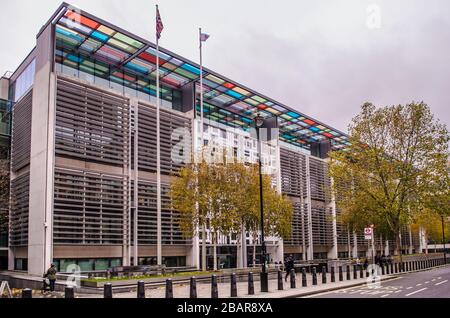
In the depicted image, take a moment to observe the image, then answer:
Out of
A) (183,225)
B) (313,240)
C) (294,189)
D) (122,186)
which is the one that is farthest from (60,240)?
(313,240)

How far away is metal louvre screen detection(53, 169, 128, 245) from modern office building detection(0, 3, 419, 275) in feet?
0.24

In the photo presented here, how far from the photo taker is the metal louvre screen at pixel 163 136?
38.0m

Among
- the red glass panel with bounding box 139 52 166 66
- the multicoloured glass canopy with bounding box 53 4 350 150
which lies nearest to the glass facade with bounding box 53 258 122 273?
the multicoloured glass canopy with bounding box 53 4 350 150

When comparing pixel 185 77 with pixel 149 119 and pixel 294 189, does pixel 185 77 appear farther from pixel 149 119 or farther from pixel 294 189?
pixel 294 189

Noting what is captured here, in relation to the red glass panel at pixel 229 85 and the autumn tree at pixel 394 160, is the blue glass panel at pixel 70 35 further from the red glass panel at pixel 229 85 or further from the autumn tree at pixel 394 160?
the autumn tree at pixel 394 160

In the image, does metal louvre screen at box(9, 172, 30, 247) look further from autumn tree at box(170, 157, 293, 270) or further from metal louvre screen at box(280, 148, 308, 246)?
metal louvre screen at box(280, 148, 308, 246)

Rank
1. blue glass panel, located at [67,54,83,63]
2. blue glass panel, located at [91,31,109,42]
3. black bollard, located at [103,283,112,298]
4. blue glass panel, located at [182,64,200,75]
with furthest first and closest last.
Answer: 1. blue glass panel, located at [182,64,200,75]
2. blue glass panel, located at [67,54,83,63]
3. blue glass panel, located at [91,31,109,42]
4. black bollard, located at [103,283,112,298]

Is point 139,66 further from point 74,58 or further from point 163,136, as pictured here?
point 163,136

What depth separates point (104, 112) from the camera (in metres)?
34.9

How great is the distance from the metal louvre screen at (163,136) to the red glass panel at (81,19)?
7495 mm

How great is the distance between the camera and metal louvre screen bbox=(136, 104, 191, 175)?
3800cm

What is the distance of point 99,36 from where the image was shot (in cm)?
3512

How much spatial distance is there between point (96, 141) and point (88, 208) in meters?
5.02

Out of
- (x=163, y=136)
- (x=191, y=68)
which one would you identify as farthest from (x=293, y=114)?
(x=163, y=136)
